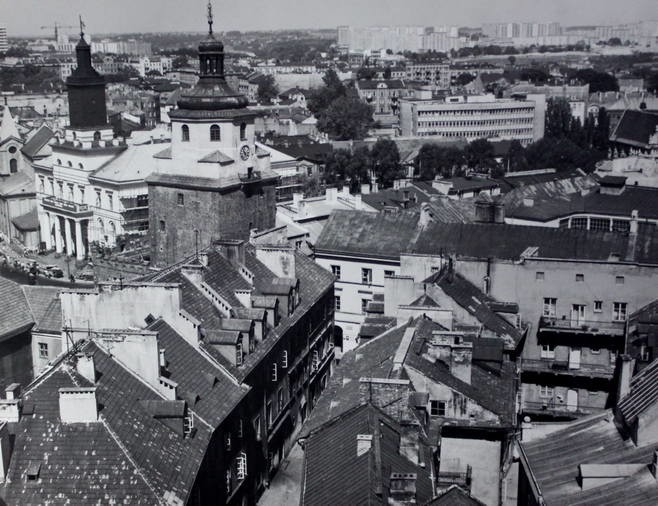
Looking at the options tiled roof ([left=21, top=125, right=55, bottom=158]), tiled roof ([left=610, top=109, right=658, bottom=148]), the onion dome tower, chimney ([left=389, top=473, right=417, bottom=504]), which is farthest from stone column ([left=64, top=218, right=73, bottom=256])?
tiled roof ([left=610, top=109, right=658, bottom=148])

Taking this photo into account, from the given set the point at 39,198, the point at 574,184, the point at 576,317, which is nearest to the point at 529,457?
the point at 576,317

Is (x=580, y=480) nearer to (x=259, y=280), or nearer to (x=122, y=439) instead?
(x=122, y=439)

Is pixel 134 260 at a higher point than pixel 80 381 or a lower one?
lower

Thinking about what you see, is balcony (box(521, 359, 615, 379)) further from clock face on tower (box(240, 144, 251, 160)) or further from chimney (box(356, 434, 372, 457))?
clock face on tower (box(240, 144, 251, 160))

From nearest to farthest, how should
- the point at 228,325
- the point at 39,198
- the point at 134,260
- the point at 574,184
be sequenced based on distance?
1. the point at 228,325
2. the point at 134,260
3. the point at 574,184
4. the point at 39,198

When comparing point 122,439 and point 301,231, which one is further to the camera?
point 301,231

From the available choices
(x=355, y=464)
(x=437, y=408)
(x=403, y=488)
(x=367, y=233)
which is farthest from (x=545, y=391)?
(x=403, y=488)
